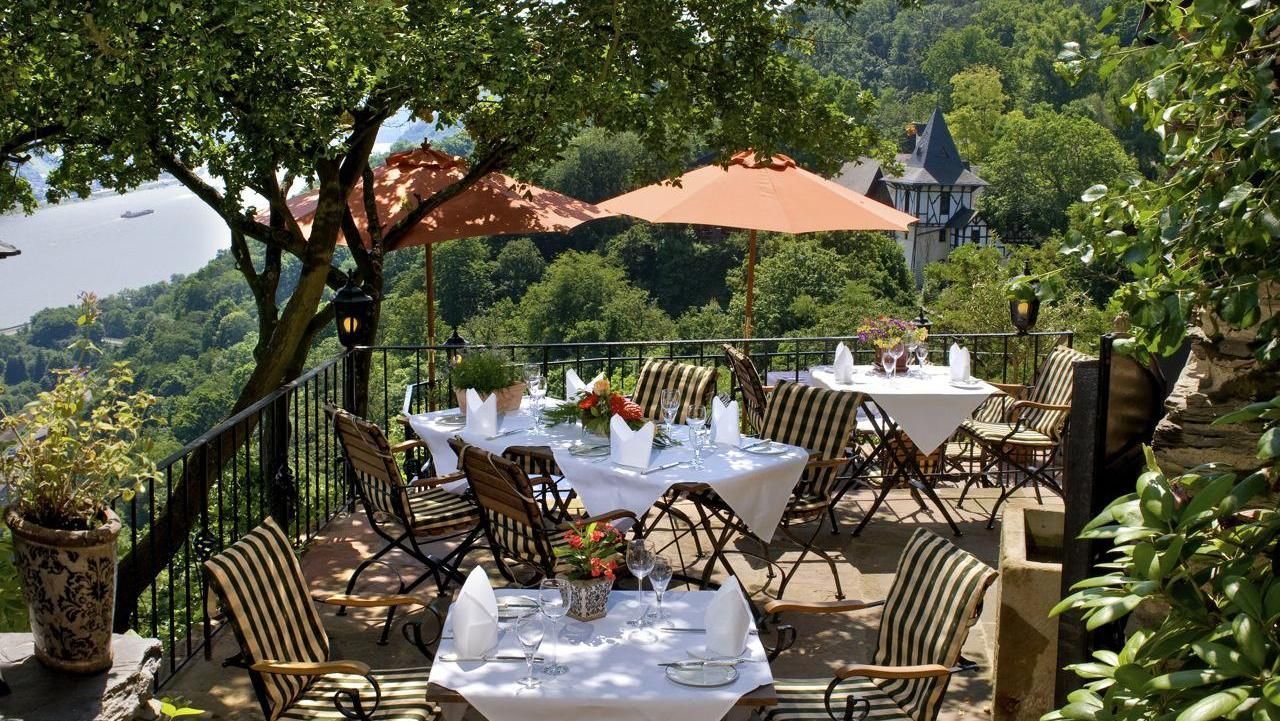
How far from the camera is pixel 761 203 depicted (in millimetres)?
9227

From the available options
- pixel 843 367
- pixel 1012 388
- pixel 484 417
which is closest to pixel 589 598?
pixel 484 417

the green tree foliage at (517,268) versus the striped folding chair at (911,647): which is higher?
the green tree foliage at (517,268)

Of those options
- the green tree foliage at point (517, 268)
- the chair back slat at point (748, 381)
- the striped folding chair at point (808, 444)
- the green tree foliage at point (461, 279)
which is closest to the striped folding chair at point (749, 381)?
the chair back slat at point (748, 381)

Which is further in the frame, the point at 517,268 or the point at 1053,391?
the point at 517,268

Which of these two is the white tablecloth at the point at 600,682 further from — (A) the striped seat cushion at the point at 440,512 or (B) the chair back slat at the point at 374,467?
(A) the striped seat cushion at the point at 440,512

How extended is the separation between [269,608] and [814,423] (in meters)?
3.46

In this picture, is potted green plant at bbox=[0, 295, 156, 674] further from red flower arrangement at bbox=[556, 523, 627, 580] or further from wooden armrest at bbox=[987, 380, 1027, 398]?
wooden armrest at bbox=[987, 380, 1027, 398]

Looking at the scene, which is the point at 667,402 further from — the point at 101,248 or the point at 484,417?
the point at 101,248

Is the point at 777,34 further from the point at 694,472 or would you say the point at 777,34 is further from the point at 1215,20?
the point at 1215,20

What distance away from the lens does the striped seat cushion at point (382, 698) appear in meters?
3.78

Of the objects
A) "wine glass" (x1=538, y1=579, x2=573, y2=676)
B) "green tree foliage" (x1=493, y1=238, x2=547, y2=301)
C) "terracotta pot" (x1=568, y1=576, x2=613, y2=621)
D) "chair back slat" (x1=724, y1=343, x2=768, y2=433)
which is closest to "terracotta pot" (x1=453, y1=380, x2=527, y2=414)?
"chair back slat" (x1=724, y1=343, x2=768, y2=433)

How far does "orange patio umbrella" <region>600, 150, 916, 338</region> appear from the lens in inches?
353

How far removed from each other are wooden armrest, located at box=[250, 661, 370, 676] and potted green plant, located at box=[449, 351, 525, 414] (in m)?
3.20

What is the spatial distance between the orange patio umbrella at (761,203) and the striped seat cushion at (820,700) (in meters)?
5.12
